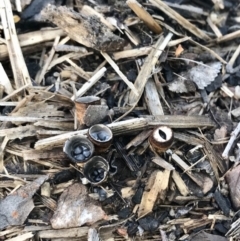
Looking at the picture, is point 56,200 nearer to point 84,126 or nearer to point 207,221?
point 84,126

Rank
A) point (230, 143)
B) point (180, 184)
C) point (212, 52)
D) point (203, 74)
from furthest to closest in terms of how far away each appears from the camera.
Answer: point (212, 52)
point (203, 74)
point (230, 143)
point (180, 184)

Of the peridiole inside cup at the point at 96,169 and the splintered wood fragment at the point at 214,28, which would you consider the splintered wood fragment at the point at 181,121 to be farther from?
the splintered wood fragment at the point at 214,28

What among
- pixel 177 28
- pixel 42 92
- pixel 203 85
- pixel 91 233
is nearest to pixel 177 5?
pixel 177 28

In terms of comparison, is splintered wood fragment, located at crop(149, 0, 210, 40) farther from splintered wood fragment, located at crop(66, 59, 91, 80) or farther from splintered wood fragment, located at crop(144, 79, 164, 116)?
splintered wood fragment, located at crop(66, 59, 91, 80)

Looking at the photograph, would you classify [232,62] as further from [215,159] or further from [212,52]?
[215,159]

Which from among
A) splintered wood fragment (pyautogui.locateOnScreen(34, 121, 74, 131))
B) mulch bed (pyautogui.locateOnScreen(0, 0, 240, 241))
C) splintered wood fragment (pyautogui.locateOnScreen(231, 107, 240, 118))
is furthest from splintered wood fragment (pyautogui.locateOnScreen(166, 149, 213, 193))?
splintered wood fragment (pyautogui.locateOnScreen(34, 121, 74, 131))

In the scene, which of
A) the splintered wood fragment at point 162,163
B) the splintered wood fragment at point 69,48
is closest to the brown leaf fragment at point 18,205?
the splintered wood fragment at point 162,163

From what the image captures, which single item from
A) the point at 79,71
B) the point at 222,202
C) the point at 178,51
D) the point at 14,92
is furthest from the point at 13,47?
the point at 222,202
